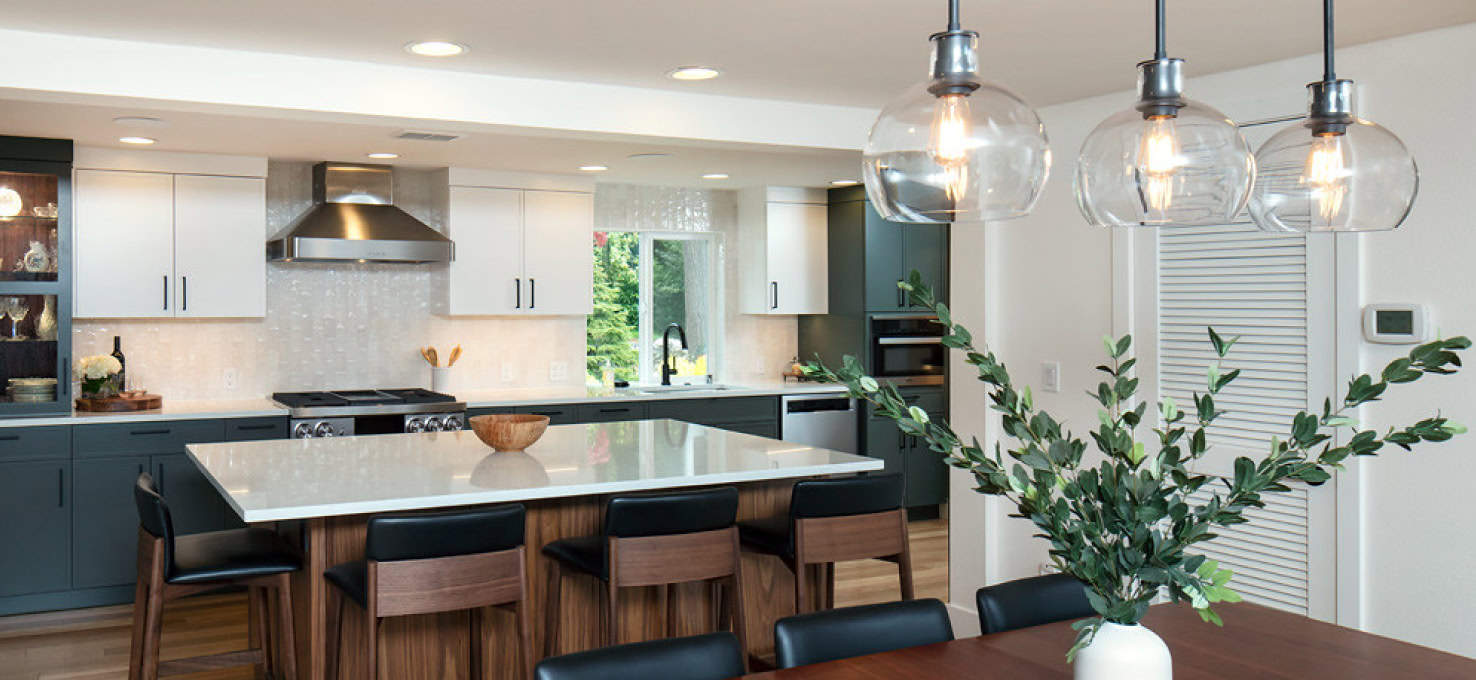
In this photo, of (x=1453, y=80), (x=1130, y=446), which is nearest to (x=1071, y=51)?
(x=1453, y=80)

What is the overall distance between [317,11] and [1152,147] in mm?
2383

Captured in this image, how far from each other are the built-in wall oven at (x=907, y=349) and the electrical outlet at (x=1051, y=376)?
106 inches

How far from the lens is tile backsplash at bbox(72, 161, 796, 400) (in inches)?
238

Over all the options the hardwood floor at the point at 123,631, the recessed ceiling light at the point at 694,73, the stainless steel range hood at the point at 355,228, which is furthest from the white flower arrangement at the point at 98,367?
the recessed ceiling light at the point at 694,73

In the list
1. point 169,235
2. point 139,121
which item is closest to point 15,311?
point 169,235

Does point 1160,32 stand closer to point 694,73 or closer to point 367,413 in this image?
point 694,73

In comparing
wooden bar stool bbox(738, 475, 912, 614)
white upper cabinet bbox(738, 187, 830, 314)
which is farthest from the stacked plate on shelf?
white upper cabinet bbox(738, 187, 830, 314)

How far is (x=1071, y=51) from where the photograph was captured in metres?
3.60

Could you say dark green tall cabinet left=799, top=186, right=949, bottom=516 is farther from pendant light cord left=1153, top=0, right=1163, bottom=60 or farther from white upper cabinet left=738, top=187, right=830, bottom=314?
pendant light cord left=1153, top=0, right=1163, bottom=60

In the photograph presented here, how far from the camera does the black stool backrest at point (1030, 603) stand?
2484 mm

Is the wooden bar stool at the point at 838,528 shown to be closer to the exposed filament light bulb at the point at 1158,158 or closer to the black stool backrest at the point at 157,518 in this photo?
the black stool backrest at the point at 157,518

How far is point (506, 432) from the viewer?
13.1 ft

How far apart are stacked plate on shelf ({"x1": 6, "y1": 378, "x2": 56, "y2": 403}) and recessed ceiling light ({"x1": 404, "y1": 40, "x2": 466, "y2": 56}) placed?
9.66ft

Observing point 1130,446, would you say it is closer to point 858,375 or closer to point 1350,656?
point 858,375
